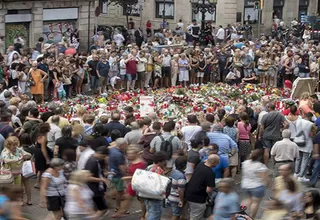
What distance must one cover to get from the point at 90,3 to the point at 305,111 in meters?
18.0

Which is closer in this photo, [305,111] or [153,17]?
[305,111]

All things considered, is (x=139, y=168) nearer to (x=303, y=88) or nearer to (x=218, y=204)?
(x=218, y=204)

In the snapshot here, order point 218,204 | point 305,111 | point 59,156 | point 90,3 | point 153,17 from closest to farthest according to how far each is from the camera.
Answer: point 218,204 → point 59,156 → point 305,111 → point 90,3 → point 153,17

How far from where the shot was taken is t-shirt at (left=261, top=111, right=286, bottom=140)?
55.5 ft

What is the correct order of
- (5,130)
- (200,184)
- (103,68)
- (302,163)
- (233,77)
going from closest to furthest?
(200,184)
(5,130)
(302,163)
(103,68)
(233,77)

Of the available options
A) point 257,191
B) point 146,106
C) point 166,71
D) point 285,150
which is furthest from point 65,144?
point 166,71

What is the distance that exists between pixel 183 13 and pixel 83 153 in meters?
32.6

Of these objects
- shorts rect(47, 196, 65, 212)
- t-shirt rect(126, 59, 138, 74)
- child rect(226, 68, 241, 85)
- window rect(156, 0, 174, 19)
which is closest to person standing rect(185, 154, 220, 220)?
shorts rect(47, 196, 65, 212)

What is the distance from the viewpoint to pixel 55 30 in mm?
32219

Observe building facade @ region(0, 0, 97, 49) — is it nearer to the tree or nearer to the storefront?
the storefront

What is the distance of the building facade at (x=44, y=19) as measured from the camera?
Result: 3052 cm

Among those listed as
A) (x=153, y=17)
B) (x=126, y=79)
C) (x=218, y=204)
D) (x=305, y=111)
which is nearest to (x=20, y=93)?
(x=126, y=79)

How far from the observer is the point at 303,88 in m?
24.6

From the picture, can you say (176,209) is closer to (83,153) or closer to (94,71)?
(83,153)
